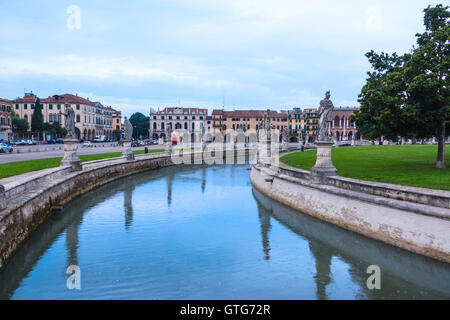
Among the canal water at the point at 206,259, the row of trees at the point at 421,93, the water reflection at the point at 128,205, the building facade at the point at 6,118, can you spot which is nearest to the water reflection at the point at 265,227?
the canal water at the point at 206,259

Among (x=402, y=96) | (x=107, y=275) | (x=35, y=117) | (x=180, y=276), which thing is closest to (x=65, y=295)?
(x=107, y=275)

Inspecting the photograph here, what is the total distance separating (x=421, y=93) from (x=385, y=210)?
699cm

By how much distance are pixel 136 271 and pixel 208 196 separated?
1296 cm

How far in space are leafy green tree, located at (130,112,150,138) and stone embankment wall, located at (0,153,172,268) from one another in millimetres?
106530

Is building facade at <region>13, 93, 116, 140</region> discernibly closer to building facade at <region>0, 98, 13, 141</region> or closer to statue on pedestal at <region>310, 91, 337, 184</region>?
building facade at <region>0, 98, 13, 141</region>

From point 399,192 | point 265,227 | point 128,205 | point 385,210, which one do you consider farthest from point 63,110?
point 399,192

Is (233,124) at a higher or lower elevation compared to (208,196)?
higher

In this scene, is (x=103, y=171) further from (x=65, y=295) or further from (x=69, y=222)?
(x=65, y=295)

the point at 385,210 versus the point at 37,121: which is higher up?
the point at 37,121

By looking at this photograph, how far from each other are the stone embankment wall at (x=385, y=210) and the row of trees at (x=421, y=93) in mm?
4674

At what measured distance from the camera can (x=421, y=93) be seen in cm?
1566

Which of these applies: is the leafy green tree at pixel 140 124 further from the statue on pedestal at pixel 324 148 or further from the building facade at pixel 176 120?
the statue on pedestal at pixel 324 148

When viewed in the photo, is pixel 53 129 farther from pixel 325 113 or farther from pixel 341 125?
pixel 341 125

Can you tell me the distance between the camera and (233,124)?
120m
